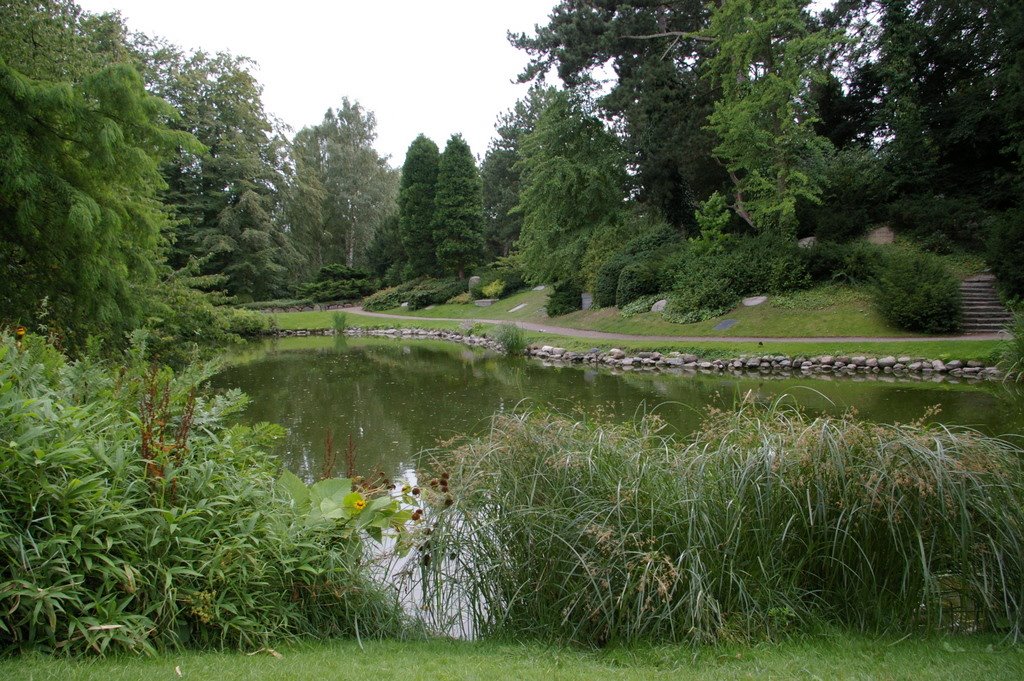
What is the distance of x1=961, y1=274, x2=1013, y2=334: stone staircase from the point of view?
13.5 meters

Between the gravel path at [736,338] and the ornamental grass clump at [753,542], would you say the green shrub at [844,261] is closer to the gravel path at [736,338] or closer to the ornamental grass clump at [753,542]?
the gravel path at [736,338]

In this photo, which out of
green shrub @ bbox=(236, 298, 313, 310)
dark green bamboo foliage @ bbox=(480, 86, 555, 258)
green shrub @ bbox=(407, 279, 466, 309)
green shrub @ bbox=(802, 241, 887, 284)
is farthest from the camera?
dark green bamboo foliage @ bbox=(480, 86, 555, 258)

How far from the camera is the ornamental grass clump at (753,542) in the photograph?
10.3 feet

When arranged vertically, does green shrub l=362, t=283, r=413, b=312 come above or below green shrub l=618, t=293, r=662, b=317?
above

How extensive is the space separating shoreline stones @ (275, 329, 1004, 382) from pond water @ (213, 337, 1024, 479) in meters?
0.57

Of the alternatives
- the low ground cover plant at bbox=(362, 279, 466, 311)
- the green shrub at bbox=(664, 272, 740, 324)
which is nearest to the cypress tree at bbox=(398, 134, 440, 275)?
the low ground cover plant at bbox=(362, 279, 466, 311)

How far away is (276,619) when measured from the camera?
3.17 m

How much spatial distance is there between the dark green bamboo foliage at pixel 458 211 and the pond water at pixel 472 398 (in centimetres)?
1935

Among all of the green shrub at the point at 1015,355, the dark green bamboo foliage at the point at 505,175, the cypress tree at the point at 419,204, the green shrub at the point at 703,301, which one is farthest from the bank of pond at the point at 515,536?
the dark green bamboo foliage at the point at 505,175

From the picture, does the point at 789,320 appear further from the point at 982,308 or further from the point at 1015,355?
the point at 1015,355

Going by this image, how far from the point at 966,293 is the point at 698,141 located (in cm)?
934

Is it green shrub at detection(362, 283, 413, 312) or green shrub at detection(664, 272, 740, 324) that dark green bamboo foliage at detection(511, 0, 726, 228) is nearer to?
green shrub at detection(664, 272, 740, 324)

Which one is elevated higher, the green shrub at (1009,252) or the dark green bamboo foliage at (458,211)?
the dark green bamboo foliage at (458,211)

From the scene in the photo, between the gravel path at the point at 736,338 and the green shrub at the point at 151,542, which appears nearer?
the green shrub at the point at 151,542
